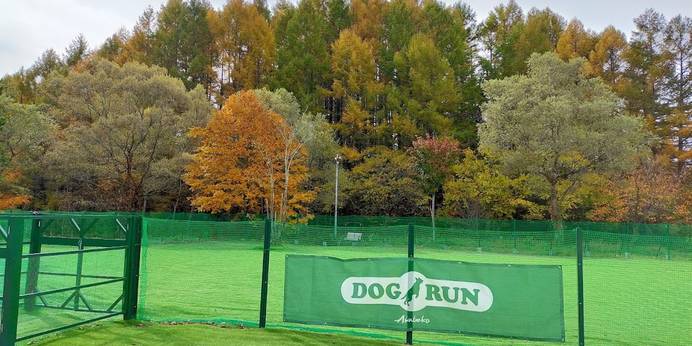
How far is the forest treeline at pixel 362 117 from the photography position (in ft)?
131

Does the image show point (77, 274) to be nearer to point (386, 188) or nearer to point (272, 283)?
point (272, 283)

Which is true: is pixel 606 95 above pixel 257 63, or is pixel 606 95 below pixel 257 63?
below

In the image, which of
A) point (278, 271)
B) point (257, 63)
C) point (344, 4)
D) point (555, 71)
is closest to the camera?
point (278, 271)

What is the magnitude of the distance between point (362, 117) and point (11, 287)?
1865 inches

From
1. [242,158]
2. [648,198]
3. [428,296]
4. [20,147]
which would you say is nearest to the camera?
[428,296]

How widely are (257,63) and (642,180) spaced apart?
3929 cm

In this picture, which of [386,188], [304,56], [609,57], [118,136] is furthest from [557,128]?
[118,136]

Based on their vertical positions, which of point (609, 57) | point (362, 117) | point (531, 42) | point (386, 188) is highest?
point (531, 42)

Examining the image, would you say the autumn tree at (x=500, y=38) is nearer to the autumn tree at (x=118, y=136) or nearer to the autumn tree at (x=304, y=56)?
the autumn tree at (x=304, y=56)

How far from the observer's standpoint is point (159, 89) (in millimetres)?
41906

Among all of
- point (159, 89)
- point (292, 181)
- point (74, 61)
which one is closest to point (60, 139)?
point (159, 89)

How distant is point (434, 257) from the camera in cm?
2598

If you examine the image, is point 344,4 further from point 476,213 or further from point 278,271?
point 278,271

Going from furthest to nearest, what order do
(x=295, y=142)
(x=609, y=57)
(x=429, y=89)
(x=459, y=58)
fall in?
(x=459, y=58), (x=609, y=57), (x=429, y=89), (x=295, y=142)
